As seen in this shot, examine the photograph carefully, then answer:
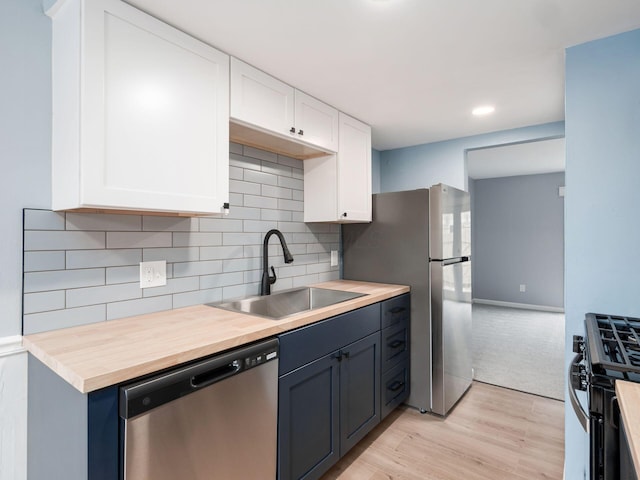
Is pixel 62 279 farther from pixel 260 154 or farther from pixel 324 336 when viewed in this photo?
pixel 260 154

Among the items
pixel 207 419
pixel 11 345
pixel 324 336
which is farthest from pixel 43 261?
pixel 324 336

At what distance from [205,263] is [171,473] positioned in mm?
1029

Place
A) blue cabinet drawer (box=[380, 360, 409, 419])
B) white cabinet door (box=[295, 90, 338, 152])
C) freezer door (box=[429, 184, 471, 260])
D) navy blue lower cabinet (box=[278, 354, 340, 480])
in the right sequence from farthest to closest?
freezer door (box=[429, 184, 471, 260]) < blue cabinet drawer (box=[380, 360, 409, 419]) < white cabinet door (box=[295, 90, 338, 152]) < navy blue lower cabinet (box=[278, 354, 340, 480])

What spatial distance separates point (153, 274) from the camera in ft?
5.45

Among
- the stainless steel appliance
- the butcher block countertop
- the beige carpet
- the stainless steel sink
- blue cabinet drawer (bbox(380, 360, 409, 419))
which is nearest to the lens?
the stainless steel appliance

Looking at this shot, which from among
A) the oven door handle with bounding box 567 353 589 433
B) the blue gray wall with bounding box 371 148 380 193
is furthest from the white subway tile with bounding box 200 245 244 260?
the blue gray wall with bounding box 371 148 380 193

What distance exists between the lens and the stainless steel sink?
200 centimetres

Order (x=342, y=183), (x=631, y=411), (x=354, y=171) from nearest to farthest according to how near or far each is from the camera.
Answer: (x=631, y=411) → (x=342, y=183) → (x=354, y=171)

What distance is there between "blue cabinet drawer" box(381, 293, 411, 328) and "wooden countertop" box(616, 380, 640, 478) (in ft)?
4.66

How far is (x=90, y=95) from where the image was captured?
3.94 feet

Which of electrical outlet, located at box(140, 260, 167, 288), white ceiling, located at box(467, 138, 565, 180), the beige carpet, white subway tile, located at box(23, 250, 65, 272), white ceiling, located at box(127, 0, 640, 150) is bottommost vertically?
the beige carpet

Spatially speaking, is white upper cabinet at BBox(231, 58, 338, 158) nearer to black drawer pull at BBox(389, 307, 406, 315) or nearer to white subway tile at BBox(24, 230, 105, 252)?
white subway tile at BBox(24, 230, 105, 252)

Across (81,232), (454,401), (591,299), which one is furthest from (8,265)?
(454,401)

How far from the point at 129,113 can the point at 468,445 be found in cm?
252
